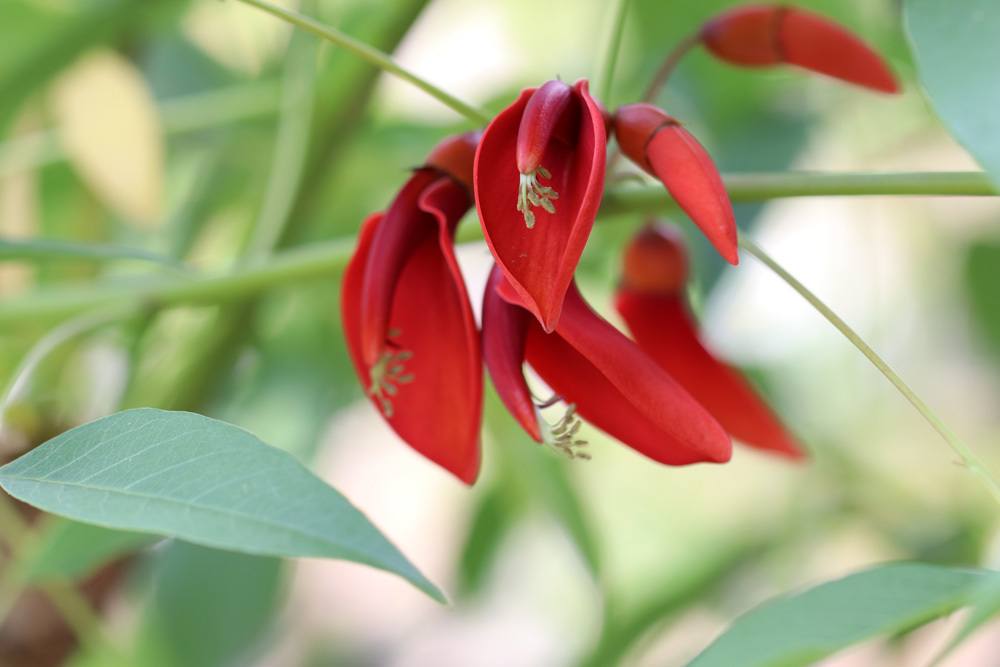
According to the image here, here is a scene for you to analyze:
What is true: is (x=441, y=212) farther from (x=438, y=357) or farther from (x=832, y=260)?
(x=832, y=260)

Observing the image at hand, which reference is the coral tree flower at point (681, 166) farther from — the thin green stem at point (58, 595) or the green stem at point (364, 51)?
the thin green stem at point (58, 595)

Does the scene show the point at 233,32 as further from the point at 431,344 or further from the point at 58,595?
the point at 431,344

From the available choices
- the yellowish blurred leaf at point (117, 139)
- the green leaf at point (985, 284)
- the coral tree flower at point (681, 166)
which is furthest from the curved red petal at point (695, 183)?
the green leaf at point (985, 284)

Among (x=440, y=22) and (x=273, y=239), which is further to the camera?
(x=440, y=22)

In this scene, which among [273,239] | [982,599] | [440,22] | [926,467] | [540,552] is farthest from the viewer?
[440,22]

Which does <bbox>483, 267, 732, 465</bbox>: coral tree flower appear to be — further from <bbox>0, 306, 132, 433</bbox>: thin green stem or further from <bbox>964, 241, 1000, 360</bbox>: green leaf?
<bbox>964, 241, 1000, 360</bbox>: green leaf

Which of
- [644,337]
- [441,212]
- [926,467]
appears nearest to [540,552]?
[926,467]
